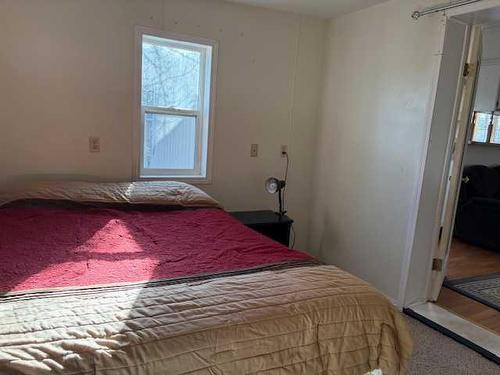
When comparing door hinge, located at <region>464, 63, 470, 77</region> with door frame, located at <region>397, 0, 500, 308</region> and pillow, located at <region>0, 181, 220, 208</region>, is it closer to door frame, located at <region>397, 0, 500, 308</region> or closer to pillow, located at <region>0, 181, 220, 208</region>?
door frame, located at <region>397, 0, 500, 308</region>

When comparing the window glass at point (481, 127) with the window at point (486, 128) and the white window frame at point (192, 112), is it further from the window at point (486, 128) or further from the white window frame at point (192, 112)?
the white window frame at point (192, 112)

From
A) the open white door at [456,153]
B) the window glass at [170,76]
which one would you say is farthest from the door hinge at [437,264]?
the window glass at [170,76]

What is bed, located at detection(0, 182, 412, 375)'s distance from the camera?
976 mm

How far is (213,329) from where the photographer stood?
3.53 feet

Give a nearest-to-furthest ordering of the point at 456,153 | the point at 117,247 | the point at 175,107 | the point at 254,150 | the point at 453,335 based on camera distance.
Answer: the point at 117,247 → the point at 453,335 → the point at 456,153 → the point at 175,107 → the point at 254,150

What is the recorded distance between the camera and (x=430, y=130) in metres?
2.52

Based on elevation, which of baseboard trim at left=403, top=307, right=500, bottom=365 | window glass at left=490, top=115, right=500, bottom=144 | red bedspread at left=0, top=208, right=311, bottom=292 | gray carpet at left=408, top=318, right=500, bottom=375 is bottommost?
gray carpet at left=408, top=318, right=500, bottom=375

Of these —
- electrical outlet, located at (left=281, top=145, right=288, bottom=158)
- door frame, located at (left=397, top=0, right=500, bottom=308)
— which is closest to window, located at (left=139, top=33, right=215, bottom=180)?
electrical outlet, located at (left=281, top=145, right=288, bottom=158)

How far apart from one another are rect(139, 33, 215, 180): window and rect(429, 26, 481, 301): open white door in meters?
1.85

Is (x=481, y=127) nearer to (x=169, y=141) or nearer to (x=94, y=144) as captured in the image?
(x=169, y=141)

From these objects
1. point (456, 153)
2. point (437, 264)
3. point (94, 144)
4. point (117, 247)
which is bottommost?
point (437, 264)

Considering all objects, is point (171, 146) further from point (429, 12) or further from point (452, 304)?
point (452, 304)

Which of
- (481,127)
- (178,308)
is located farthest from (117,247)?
(481,127)

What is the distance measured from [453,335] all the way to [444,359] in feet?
0.96
